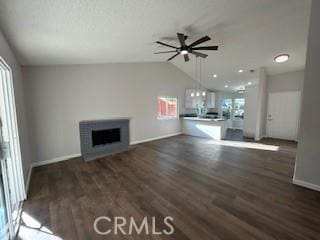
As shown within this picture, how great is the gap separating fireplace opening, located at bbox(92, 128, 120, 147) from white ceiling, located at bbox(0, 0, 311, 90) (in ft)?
7.46

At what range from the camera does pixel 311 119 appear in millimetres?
2750

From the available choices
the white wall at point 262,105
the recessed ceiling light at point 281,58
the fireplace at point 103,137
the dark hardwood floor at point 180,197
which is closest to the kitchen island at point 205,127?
the white wall at point 262,105

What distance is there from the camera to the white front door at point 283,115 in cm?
623

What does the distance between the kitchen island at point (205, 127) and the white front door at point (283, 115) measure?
200cm

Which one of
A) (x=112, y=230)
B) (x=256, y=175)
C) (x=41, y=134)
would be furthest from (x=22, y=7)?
(x=256, y=175)

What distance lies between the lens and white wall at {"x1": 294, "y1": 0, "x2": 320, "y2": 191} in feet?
8.61

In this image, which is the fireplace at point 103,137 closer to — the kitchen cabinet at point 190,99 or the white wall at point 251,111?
the kitchen cabinet at point 190,99

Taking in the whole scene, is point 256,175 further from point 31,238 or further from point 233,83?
point 233,83

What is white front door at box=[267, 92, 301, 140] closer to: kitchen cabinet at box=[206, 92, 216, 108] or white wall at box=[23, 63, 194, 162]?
kitchen cabinet at box=[206, 92, 216, 108]

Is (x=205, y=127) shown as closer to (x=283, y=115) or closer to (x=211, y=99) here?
(x=211, y=99)

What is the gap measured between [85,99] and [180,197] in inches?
146

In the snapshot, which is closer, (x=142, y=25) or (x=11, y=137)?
(x=11, y=137)

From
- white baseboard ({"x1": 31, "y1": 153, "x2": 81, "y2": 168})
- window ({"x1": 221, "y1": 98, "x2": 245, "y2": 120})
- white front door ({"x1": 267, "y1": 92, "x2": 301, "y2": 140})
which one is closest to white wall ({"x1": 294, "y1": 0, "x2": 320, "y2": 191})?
white front door ({"x1": 267, "y1": 92, "x2": 301, "y2": 140})

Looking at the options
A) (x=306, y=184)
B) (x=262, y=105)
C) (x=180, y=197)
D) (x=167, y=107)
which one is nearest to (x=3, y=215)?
(x=180, y=197)
